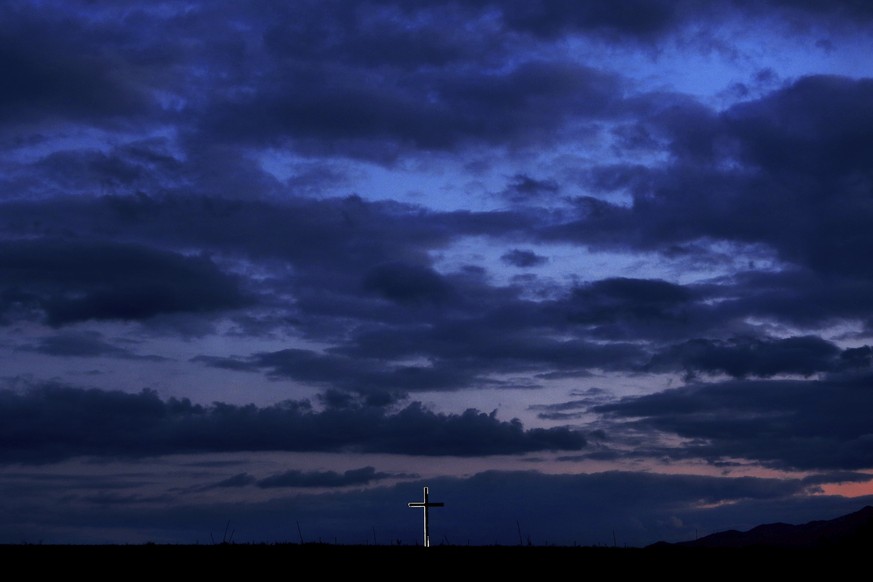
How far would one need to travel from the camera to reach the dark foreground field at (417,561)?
83.8ft

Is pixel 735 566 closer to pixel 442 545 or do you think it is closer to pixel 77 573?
pixel 442 545

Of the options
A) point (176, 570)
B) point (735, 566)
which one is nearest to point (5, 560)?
point (176, 570)

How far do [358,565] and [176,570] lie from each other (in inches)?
179

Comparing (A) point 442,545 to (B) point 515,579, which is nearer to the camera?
(B) point 515,579

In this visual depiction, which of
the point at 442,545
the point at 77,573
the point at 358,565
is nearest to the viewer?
the point at 77,573

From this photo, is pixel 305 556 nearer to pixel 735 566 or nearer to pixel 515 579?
pixel 515 579

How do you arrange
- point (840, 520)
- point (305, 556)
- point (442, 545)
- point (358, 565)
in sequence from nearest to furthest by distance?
1. point (358, 565)
2. point (305, 556)
3. point (442, 545)
4. point (840, 520)

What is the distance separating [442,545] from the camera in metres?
32.8

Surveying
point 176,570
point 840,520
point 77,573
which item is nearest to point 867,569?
point 176,570

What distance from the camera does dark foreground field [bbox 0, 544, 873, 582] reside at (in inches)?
1005

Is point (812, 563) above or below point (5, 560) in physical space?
below

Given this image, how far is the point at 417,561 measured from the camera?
27.5 meters

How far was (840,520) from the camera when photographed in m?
172

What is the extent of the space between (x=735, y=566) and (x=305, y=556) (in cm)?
1177
